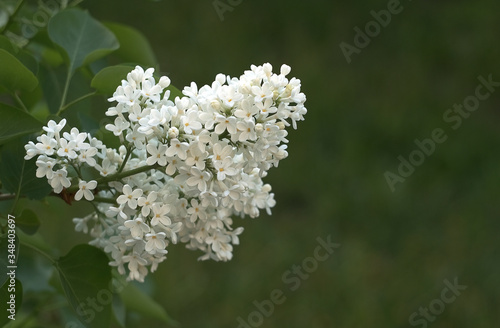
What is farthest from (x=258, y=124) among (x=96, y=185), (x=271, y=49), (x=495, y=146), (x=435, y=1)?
(x=435, y=1)

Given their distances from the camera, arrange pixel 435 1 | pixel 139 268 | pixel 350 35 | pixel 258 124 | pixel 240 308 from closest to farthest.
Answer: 1. pixel 258 124
2. pixel 139 268
3. pixel 240 308
4. pixel 350 35
5. pixel 435 1

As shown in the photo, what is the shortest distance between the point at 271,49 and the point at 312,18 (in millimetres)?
346

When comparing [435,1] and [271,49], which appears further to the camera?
[435,1]

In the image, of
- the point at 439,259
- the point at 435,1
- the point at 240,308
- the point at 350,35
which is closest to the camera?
the point at 240,308

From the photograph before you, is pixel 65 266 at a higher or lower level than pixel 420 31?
lower

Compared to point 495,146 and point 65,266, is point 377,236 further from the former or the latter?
point 65,266

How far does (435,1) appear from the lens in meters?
4.00

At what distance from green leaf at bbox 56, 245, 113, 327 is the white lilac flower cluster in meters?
0.03

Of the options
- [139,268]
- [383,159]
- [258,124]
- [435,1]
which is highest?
[435,1]

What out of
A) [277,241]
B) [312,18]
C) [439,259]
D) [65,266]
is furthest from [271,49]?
[65,266]

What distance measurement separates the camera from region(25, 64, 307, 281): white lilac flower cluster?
738 mm

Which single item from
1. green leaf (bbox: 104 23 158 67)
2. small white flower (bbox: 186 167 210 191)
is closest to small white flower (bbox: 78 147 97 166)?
small white flower (bbox: 186 167 210 191)

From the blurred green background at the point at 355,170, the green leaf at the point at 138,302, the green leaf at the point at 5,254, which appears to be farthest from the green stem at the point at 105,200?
the blurred green background at the point at 355,170

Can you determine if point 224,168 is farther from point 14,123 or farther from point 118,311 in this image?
point 118,311
